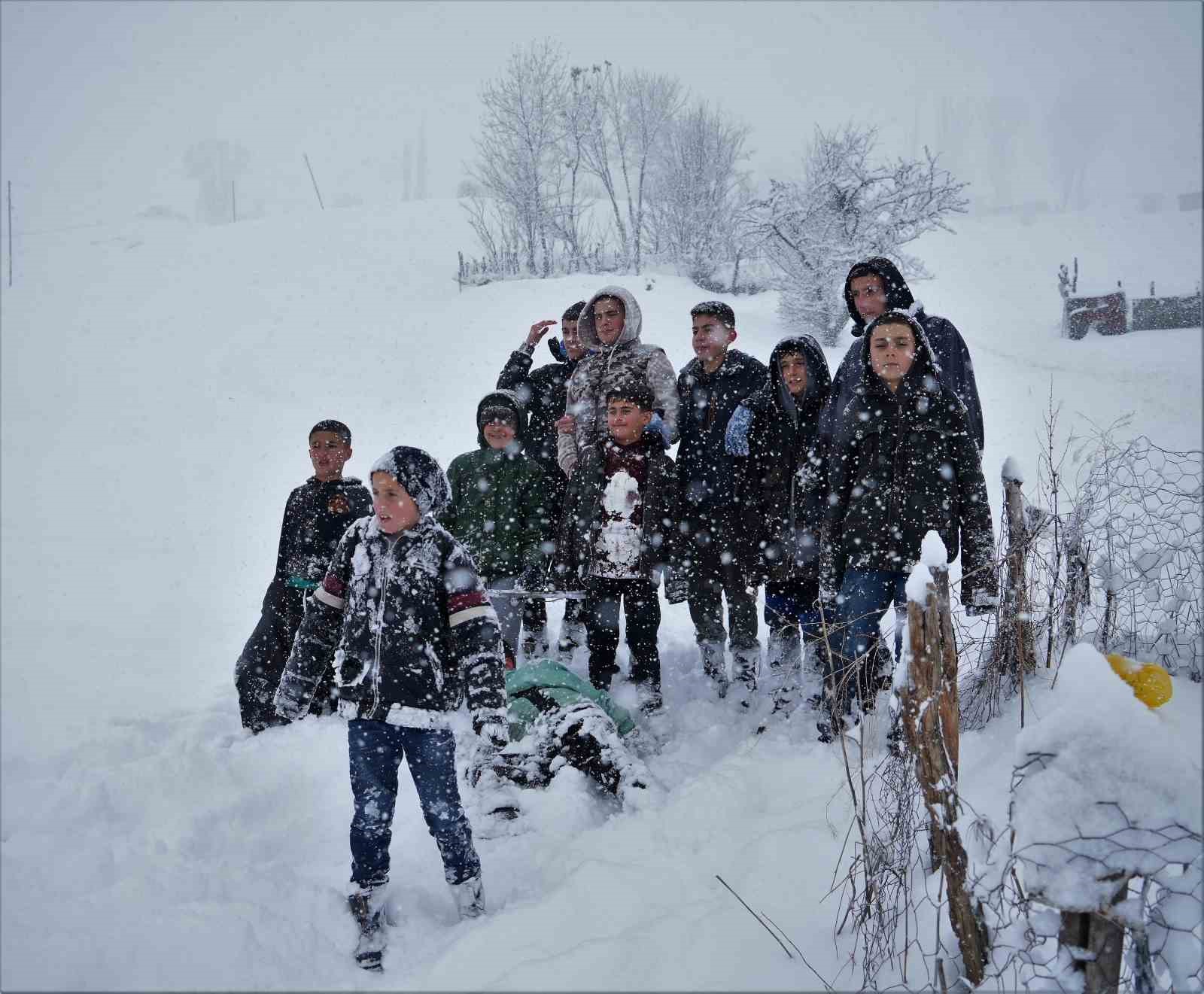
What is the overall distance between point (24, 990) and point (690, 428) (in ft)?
12.2

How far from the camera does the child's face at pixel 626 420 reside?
4176mm

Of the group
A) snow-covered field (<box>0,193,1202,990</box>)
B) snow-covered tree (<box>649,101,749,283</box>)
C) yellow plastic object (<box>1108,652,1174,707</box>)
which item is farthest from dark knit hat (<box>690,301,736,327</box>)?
snow-covered tree (<box>649,101,749,283</box>)

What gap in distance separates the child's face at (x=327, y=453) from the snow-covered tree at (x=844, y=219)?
12.3m

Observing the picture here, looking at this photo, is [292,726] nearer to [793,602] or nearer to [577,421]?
[577,421]

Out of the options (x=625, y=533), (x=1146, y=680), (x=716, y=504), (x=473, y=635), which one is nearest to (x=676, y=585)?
(x=625, y=533)

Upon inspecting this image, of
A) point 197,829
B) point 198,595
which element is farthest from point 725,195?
point 197,829

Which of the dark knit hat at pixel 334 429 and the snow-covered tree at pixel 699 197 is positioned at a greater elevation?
the snow-covered tree at pixel 699 197

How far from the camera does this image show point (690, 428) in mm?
4480

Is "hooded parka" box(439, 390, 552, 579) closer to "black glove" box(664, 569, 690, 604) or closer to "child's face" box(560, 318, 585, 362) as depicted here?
"child's face" box(560, 318, 585, 362)

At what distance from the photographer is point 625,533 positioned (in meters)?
4.15

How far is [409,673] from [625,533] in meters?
1.75

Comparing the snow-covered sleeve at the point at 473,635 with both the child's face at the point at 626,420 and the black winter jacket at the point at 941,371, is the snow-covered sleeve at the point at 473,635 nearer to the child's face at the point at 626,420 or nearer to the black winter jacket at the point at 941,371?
the child's face at the point at 626,420

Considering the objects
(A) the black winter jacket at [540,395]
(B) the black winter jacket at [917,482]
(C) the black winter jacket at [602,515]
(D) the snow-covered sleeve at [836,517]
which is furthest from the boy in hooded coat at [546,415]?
(B) the black winter jacket at [917,482]

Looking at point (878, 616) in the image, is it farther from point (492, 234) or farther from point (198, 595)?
point (492, 234)
